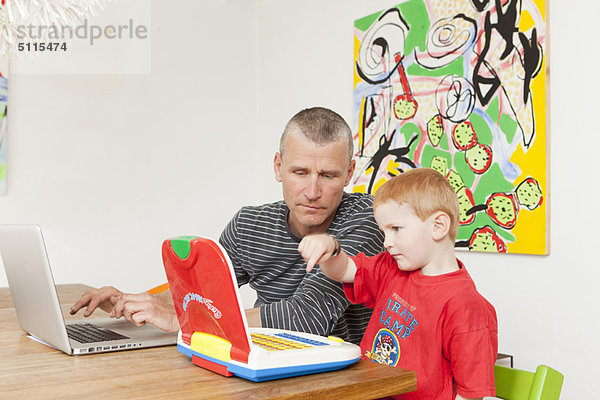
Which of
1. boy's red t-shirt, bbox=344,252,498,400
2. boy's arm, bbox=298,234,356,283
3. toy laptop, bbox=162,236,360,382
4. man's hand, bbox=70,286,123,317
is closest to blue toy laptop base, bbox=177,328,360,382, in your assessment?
toy laptop, bbox=162,236,360,382

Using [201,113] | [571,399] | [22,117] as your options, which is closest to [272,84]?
[201,113]

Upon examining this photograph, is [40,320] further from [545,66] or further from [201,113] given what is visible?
[201,113]

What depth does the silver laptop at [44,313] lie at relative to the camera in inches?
43.2

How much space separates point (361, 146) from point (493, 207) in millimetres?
906

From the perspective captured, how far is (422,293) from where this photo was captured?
1.28m

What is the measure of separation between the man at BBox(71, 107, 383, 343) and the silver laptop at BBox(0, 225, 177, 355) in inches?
2.7

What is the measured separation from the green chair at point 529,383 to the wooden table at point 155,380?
0.25m

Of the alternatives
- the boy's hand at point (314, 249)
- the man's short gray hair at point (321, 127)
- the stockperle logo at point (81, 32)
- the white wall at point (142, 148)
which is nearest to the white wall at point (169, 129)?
the white wall at point (142, 148)

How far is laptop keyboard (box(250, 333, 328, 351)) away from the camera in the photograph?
0.98m

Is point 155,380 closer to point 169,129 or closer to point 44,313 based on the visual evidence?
point 44,313

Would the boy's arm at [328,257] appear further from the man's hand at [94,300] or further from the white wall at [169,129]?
the white wall at [169,129]

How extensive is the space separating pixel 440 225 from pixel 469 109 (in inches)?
55.5

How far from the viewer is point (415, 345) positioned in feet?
4.09

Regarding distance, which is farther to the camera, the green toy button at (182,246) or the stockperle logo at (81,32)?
the stockperle logo at (81,32)
